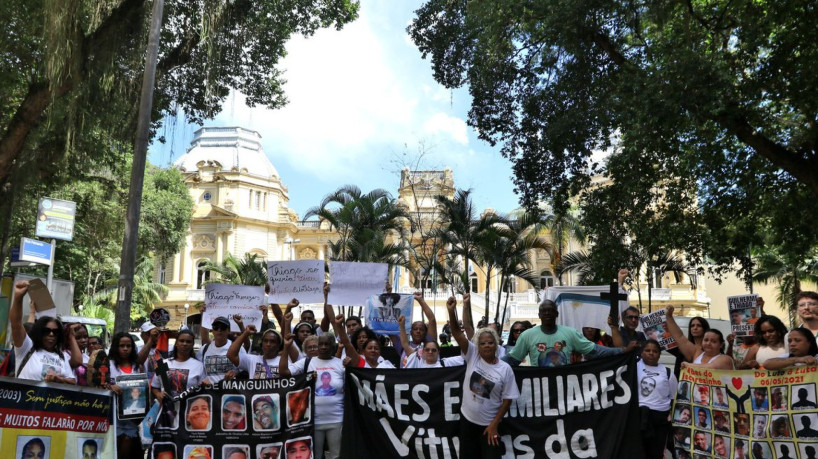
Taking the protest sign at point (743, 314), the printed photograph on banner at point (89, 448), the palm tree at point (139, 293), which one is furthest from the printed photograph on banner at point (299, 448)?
the palm tree at point (139, 293)

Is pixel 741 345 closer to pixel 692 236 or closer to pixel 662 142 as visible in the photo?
pixel 662 142

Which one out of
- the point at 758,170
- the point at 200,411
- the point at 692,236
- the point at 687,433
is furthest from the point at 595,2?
the point at 200,411

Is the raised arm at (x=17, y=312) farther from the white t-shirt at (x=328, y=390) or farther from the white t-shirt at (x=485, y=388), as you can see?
the white t-shirt at (x=485, y=388)

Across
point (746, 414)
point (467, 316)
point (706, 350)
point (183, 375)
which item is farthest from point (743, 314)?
point (183, 375)

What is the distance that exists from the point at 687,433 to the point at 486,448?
1.98m

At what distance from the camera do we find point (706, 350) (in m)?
7.32

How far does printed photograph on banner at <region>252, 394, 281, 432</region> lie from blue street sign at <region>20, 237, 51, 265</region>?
42.5ft

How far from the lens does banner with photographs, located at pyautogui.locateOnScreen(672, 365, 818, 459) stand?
20.5 feet

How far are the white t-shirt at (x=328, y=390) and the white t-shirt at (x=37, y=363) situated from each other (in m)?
2.25

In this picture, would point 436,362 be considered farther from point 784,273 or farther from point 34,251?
point 784,273

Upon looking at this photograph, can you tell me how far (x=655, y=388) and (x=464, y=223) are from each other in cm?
1746

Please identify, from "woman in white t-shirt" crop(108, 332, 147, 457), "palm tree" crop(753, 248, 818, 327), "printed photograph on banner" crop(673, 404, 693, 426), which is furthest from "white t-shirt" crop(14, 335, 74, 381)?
"palm tree" crop(753, 248, 818, 327)

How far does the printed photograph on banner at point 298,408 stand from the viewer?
23.4ft

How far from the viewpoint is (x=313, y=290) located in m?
11.5
